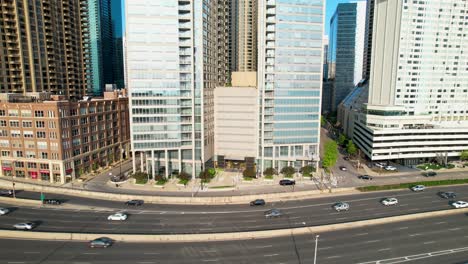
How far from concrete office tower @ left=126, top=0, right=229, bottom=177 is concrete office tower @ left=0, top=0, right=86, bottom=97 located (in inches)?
2617

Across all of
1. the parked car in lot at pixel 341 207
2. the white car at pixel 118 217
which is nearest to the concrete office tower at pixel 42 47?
the white car at pixel 118 217

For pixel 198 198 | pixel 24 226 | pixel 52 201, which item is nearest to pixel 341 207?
pixel 198 198

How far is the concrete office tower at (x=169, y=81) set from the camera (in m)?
79.5

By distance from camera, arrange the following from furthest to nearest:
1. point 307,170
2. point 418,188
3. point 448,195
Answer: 1. point 307,170
2. point 418,188
3. point 448,195

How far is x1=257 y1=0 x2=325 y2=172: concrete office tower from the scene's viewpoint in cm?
8525

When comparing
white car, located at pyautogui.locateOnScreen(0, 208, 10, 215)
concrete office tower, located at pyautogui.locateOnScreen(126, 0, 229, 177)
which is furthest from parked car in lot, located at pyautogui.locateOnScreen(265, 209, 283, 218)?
white car, located at pyautogui.locateOnScreen(0, 208, 10, 215)

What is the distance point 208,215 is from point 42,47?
114 m

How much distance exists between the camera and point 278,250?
46.8 m

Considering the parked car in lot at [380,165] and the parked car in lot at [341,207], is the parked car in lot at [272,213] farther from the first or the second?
the parked car in lot at [380,165]

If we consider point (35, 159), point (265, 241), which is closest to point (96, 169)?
point (35, 159)

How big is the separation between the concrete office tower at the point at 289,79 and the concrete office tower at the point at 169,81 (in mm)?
18376

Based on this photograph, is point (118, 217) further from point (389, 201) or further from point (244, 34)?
point (244, 34)

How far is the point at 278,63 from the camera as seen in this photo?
86938 mm

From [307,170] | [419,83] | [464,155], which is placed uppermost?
[419,83]
